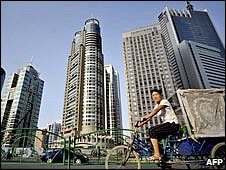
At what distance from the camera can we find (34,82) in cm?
8506

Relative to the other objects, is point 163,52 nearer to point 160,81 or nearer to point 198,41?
point 160,81

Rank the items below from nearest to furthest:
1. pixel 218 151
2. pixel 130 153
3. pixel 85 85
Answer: pixel 130 153, pixel 218 151, pixel 85 85

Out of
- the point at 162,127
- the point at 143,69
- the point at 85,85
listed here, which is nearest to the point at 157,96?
the point at 162,127

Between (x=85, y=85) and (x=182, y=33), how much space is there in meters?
70.8

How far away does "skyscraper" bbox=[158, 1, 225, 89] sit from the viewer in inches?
3846

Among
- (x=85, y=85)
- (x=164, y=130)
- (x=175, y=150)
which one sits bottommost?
(x=175, y=150)

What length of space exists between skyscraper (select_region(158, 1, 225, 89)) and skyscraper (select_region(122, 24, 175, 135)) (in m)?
9.44

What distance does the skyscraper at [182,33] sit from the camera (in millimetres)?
97688

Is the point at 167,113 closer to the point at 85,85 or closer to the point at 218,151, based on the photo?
the point at 218,151

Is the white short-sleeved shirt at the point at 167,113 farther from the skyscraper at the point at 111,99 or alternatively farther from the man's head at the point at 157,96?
the skyscraper at the point at 111,99

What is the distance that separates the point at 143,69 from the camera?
8906 centimetres

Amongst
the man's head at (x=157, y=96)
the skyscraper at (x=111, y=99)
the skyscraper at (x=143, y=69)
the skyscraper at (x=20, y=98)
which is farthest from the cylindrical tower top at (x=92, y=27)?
the man's head at (x=157, y=96)

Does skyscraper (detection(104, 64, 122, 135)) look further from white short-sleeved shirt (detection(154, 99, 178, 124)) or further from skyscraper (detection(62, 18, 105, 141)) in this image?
white short-sleeved shirt (detection(154, 99, 178, 124))

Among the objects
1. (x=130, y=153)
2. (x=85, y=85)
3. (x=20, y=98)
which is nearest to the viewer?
(x=130, y=153)
